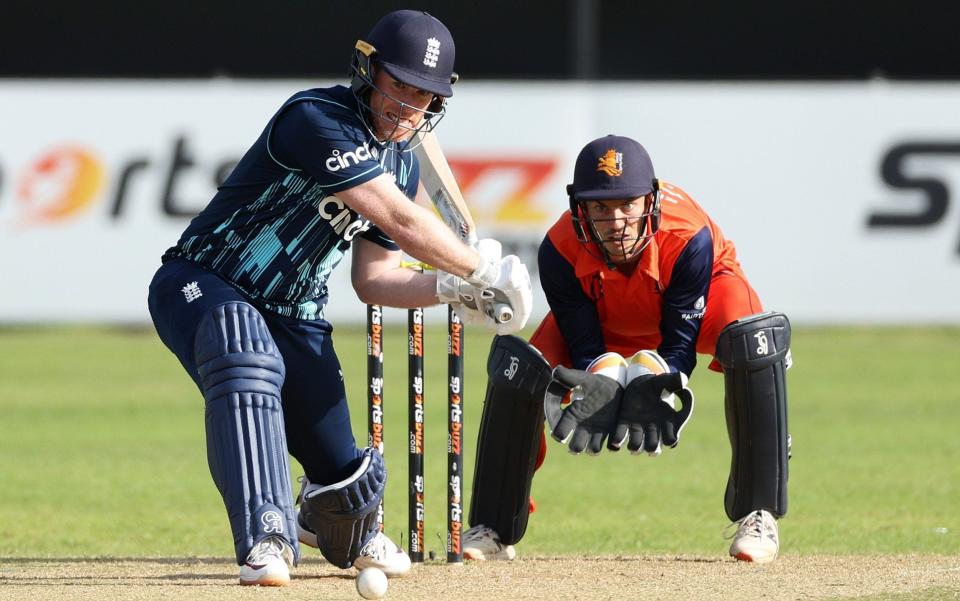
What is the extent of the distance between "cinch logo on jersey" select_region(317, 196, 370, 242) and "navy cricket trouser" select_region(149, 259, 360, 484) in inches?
12.2

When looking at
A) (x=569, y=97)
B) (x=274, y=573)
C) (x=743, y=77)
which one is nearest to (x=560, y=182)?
(x=569, y=97)

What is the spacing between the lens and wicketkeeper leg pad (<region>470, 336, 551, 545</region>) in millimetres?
4945

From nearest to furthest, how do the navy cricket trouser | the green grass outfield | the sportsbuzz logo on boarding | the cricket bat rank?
the navy cricket trouser, the cricket bat, the green grass outfield, the sportsbuzz logo on boarding

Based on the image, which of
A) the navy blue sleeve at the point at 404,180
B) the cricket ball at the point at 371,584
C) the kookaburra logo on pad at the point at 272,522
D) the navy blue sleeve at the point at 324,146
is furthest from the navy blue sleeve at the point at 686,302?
the kookaburra logo on pad at the point at 272,522

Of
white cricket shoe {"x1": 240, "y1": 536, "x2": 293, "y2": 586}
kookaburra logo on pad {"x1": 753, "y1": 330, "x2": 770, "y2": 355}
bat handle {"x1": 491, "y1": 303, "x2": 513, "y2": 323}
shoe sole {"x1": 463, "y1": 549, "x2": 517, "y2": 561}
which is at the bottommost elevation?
shoe sole {"x1": 463, "y1": 549, "x2": 517, "y2": 561}

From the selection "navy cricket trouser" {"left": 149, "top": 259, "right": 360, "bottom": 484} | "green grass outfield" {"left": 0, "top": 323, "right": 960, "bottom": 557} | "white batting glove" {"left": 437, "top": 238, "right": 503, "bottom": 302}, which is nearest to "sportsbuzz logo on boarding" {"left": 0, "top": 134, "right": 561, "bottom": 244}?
"green grass outfield" {"left": 0, "top": 323, "right": 960, "bottom": 557}

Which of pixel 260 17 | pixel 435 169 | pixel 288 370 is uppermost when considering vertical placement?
pixel 260 17

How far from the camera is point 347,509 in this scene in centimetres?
467

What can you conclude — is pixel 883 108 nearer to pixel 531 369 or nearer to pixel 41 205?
pixel 41 205

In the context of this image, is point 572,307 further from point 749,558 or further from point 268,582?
point 268,582

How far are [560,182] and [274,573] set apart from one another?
8826mm

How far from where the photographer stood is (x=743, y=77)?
1567cm

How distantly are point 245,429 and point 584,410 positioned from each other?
114 centimetres

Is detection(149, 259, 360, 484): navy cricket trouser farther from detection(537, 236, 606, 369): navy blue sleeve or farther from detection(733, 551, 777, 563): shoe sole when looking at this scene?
detection(733, 551, 777, 563): shoe sole
